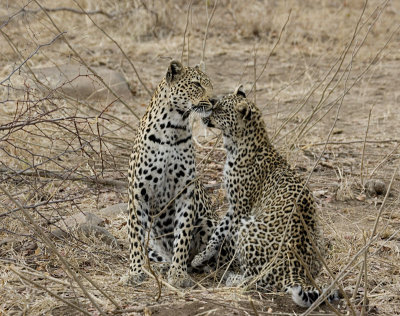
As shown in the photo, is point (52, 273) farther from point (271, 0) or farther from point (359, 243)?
point (271, 0)

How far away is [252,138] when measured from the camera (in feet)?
22.8

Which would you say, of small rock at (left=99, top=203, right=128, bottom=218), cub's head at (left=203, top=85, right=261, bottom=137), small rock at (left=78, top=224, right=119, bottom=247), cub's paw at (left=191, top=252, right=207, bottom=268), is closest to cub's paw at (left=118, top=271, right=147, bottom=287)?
cub's paw at (left=191, top=252, right=207, bottom=268)

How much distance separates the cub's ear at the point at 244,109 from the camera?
684 centimetres

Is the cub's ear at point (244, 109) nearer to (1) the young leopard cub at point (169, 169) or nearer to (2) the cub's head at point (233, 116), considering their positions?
(2) the cub's head at point (233, 116)

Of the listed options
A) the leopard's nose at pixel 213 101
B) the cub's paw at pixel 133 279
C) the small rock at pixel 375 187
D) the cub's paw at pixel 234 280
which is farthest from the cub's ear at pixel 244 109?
the small rock at pixel 375 187

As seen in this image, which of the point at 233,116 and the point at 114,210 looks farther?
the point at 114,210

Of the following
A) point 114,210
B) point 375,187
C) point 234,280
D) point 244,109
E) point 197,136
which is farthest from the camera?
point 197,136

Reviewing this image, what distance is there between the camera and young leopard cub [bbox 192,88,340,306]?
6.04 metres

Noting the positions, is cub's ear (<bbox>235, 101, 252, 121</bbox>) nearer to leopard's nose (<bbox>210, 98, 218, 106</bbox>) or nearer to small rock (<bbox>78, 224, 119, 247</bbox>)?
leopard's nose (<bbox>210, 98, 218, 106</bbox>)

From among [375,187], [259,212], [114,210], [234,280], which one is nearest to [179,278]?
[234,280]

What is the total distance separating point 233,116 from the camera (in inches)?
271

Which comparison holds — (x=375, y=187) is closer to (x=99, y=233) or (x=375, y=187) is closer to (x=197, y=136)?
(x=197, y=136)

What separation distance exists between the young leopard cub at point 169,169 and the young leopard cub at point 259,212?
1.01ft

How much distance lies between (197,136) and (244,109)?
3531 millimetres
